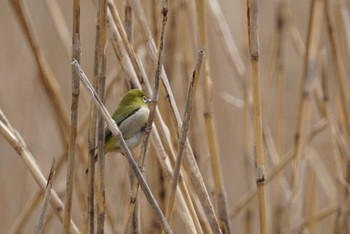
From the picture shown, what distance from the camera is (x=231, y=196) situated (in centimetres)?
254

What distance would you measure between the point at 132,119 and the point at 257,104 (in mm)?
185

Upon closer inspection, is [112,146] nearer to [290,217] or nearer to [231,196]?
[290,217]

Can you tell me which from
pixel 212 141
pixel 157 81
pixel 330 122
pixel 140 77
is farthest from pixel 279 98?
pixel 157 81

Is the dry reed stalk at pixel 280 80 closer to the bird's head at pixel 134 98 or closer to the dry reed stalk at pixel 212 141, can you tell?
the dry reed stalk at pixel 212 141

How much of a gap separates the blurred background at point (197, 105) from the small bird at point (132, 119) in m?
0.17

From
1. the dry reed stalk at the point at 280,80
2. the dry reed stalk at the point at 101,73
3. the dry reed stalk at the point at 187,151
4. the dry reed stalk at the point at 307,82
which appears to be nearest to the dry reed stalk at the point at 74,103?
the dry reed stalk at the point at 101,73

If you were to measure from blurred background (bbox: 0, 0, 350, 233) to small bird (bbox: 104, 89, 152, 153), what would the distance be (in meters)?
0.17

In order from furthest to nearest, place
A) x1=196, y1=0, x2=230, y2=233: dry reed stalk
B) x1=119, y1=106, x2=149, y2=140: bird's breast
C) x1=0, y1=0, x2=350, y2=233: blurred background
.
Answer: x1=0, y1=0, x2=350, y2=233: blurred background, x1=196, y1=0, x2=230, y2=233: dry reed stalk, x1=119, y1=106, x2=149, y2=140: bird's breast

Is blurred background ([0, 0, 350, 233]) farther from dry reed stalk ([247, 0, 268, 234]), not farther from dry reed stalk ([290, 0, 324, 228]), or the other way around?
dry reed stalk ([247, 0, 268, 234])

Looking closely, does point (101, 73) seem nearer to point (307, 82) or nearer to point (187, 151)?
point (187, 151)

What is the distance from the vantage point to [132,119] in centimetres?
97

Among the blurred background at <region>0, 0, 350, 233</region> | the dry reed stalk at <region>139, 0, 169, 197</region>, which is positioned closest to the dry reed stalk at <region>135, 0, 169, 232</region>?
the dry reed stalk at <region>139, 0, 169, 197</region>

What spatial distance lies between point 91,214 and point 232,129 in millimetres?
1387

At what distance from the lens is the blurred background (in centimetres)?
143
